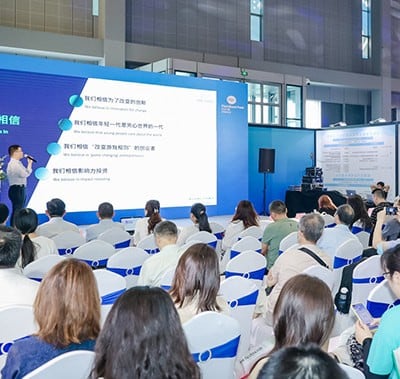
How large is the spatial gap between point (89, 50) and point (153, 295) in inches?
478

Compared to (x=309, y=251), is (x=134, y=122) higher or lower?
higher

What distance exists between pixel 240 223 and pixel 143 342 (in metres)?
4.54

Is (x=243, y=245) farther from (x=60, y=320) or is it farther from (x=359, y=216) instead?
(x=60, y=320)

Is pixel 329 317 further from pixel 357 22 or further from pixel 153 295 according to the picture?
pixel 357 22

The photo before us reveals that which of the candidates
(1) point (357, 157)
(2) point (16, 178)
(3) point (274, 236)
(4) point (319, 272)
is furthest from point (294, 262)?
(1) point (357, 157)

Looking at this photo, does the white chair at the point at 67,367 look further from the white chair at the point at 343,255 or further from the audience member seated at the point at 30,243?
the white chair at the point at 343,255

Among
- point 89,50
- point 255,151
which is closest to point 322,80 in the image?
point 255,151

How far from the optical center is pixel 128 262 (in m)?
3.98

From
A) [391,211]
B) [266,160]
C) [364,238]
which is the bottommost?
[364,238]

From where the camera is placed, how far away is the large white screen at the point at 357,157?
12141mm

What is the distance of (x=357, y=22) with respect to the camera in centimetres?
1806

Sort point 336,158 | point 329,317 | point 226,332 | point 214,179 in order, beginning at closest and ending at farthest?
point 329,317 < point 226,332 < point 214,179 < point 336,158

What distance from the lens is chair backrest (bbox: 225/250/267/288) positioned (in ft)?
12.4

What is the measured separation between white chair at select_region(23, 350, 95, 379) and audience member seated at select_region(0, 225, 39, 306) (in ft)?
3.49
